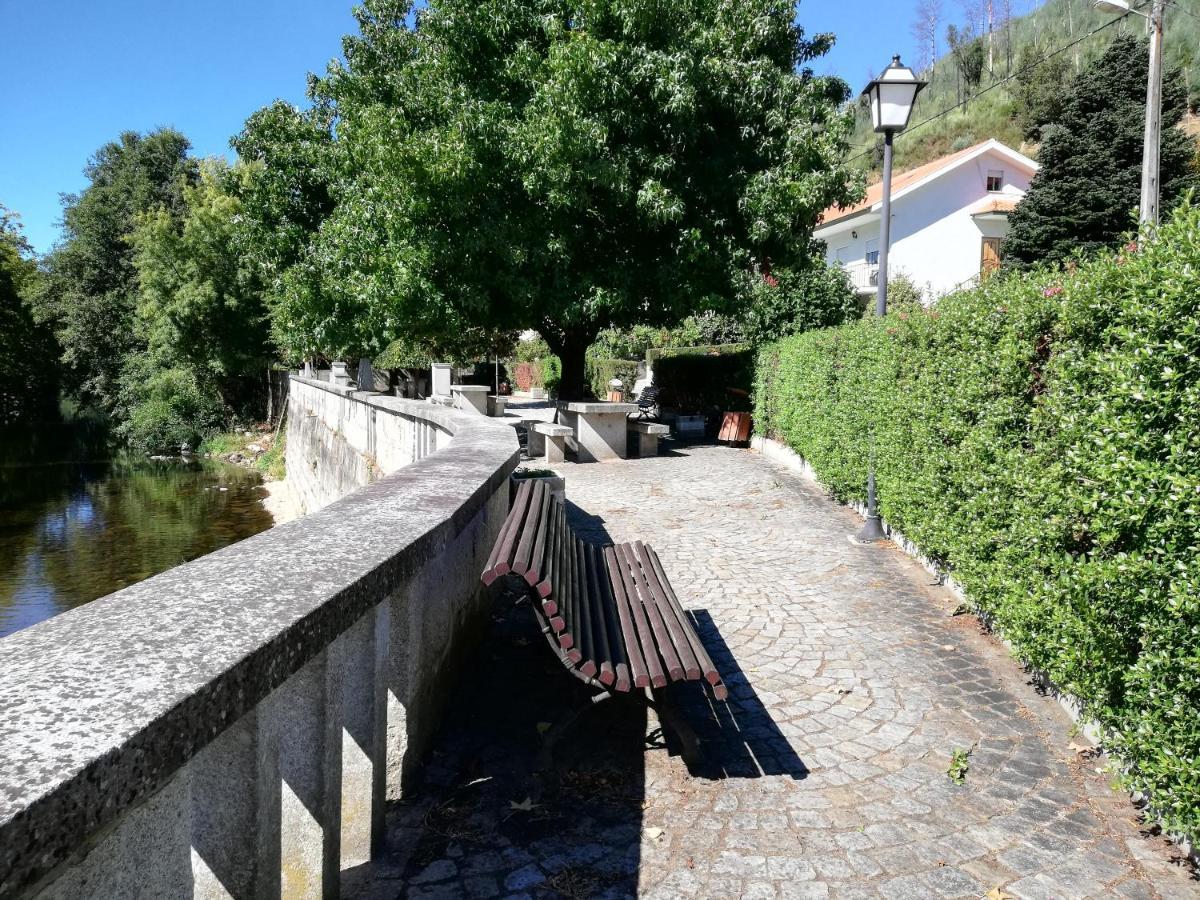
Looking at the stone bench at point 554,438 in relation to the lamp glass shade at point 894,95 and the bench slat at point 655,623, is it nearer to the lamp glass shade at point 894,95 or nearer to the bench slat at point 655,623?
the lamp glass shade at point 894,95

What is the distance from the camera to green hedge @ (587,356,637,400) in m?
32.3

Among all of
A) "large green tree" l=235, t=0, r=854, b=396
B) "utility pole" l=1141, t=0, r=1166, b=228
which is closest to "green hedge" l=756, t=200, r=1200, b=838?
"large green tree" l=235, t=0, r=854, b=396

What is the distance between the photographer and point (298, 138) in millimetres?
20172

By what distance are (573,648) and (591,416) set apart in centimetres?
1157

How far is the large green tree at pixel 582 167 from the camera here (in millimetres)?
13047

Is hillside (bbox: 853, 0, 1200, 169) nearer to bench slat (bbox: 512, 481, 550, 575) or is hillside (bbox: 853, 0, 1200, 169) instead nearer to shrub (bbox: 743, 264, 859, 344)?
shrub (bbox: 743, 264, 859, 344)

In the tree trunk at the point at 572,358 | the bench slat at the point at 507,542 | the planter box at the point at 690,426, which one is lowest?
the bench slat at the point at 507,542

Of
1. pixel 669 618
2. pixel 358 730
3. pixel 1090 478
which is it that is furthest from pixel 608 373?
pixel 358 730

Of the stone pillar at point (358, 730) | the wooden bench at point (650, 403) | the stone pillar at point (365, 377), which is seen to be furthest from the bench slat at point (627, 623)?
the wooden bench at point (650, 403)

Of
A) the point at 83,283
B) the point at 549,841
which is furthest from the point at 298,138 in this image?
the point at 83,283

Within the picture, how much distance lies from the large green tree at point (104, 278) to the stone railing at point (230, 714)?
44.3 meters

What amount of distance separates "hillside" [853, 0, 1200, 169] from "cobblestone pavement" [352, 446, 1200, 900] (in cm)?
3974

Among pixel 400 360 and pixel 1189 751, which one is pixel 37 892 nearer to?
pixel 1189 751

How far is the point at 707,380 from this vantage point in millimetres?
20516
